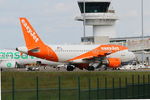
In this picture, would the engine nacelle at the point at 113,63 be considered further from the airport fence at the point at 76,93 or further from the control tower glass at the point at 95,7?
the control tower glass at the point at 95,7

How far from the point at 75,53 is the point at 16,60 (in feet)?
38.1

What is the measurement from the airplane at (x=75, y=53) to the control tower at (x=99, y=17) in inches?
2071

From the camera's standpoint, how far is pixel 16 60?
256 ft

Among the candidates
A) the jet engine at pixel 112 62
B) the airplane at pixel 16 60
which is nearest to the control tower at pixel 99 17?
the airplane at pixel 16 60

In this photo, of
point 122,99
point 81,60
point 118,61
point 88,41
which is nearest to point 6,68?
point 81,60

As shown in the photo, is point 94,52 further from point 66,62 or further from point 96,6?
point 96,6

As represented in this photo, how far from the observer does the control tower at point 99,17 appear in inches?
4943

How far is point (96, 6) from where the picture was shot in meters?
127

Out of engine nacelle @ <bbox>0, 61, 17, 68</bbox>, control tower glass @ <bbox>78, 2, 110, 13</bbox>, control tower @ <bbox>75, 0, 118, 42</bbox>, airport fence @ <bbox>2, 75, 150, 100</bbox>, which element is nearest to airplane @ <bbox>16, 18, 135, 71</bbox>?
engine nacelle @ <bbox>0, 61, 17, 68</bbox>

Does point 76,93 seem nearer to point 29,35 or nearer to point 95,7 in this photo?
point 29,35

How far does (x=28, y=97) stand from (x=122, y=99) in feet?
24.1

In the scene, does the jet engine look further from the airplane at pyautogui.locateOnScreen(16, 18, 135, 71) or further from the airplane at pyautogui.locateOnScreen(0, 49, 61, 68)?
the airplane at pyautogui.locateOnScreen(0, 49, 61, 68)

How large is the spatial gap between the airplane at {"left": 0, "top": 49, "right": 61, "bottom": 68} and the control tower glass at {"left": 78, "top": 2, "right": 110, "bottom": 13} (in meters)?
47.6

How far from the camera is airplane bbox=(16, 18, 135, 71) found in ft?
221
